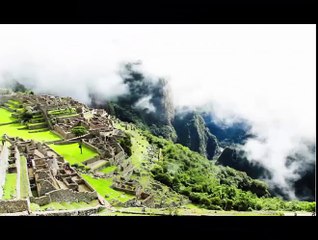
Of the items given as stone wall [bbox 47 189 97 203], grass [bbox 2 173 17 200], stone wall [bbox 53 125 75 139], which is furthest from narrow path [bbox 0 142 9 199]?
A: stone wall [bbox 53 125 75 139]

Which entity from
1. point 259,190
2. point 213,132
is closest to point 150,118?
point 213,132

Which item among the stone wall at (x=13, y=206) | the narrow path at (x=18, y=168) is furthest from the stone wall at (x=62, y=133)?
the stone wall at (x=13, y=206)

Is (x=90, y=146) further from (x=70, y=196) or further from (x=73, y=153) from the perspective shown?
(x=70, y=196)

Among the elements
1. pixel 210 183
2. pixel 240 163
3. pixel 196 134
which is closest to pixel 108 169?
pixel 210 183

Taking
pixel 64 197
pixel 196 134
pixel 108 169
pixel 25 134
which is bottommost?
pixel 64 197

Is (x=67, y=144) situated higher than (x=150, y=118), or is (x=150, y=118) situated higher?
(x=150, y=118)
